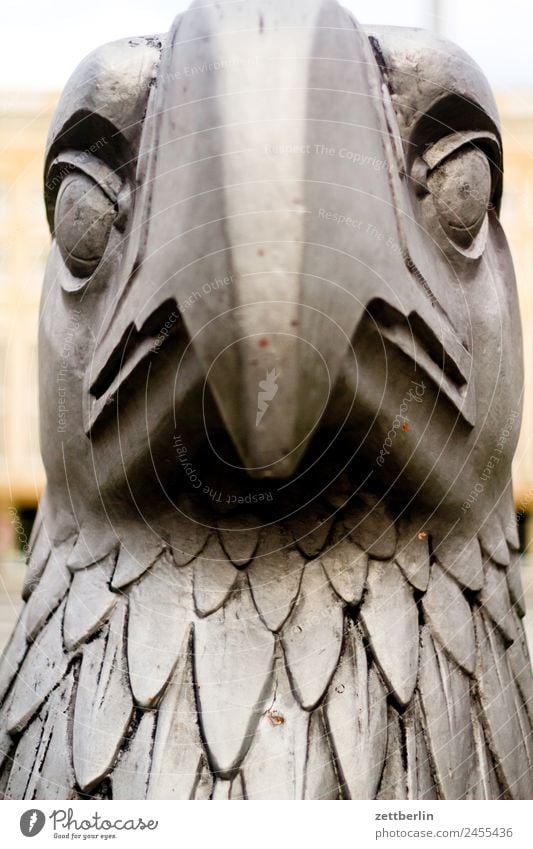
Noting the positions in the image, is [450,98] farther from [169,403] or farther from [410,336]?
[169,403]

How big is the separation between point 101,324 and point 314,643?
1.01 ft

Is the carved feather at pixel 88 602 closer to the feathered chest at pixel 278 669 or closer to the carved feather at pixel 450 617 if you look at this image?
the feathered chest at pixel 278 669

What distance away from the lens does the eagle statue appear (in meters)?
0.63

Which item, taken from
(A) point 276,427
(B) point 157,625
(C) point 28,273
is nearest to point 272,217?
(A) point 276,427

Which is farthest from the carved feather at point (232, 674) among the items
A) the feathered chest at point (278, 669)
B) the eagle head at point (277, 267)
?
the eagle head at point (277, 267)

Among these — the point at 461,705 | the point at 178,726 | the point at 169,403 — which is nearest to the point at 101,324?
the point at 169,403

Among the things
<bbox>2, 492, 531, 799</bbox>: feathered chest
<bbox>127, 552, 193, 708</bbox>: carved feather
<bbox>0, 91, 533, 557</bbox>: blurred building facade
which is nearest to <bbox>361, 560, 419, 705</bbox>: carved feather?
<bbox>2, 492, 531, 799</bbox>: feathered chest

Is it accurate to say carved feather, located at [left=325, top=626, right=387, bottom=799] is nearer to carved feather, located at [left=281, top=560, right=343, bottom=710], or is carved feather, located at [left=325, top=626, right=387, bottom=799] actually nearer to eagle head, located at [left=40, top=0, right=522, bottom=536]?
carved feather, located at [left=281, top=560, right=343, bottom=710]

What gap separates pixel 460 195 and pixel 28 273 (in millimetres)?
532

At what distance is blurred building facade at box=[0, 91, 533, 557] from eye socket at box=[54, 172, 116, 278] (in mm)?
184

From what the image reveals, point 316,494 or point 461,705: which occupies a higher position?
point 316,494

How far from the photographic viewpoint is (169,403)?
Answer: 687 millimetres

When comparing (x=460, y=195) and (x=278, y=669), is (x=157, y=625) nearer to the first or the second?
(x=278, y=669)

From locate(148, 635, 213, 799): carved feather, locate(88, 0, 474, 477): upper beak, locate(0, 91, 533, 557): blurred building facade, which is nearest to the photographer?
locate(88, 0, 474, 477): upper beak
